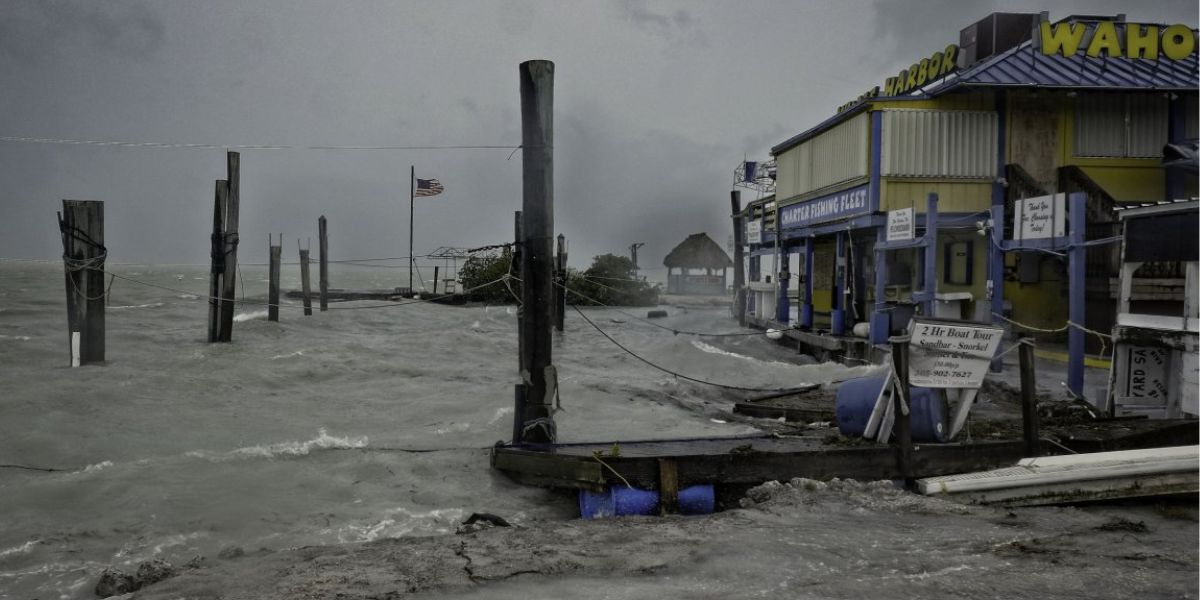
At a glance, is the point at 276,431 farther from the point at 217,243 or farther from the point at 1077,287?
the point at 1077,287

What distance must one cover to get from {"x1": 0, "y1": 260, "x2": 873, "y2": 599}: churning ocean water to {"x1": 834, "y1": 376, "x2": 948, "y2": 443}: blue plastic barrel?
282 centimetres

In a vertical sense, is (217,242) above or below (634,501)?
above

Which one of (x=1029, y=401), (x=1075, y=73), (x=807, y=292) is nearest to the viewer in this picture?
(x=1029, y=401)

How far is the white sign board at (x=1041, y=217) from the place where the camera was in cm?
1194

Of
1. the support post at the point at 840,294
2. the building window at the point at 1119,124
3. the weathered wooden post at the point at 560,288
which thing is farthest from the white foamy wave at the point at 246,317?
the building window at the point at 1119,124

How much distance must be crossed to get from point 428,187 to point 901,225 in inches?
1289

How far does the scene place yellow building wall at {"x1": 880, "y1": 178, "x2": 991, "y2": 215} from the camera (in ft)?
62.2

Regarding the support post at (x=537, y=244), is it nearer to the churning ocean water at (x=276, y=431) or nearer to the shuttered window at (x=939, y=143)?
the churning ocean water at (x=276, y=431)

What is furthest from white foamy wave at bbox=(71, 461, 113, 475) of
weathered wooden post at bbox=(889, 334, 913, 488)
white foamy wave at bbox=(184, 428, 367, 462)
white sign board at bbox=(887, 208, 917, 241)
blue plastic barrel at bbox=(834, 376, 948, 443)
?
white sign board at bbox=(887, 208, 917, 241)

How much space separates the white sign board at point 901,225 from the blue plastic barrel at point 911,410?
8.20 metres

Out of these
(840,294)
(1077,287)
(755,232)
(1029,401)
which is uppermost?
(755,232)

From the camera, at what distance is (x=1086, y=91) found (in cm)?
1894

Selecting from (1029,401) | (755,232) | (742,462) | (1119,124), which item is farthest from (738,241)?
(742,462)

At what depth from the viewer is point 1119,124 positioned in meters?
19.7
